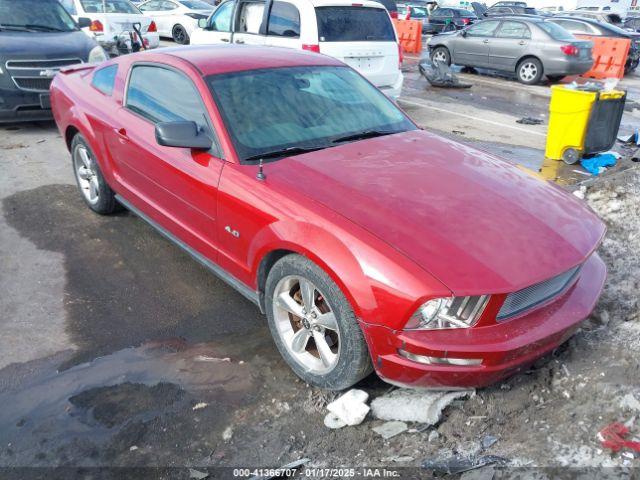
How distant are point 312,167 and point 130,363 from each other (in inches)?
64.2

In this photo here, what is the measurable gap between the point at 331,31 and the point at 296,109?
516 cm

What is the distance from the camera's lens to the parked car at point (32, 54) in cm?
743

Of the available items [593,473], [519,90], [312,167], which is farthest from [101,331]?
[519,90]

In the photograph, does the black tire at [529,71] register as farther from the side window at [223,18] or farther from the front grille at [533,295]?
the front grille at [533,295]

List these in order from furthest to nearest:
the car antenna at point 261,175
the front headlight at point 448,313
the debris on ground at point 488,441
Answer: the car antenna at point 261,175 < the debris on ground at point 488,441 < the front headlight at point 448,313

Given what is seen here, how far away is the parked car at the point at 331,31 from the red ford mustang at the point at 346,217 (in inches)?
167

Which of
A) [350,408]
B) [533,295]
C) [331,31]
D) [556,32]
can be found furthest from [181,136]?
[556,32]

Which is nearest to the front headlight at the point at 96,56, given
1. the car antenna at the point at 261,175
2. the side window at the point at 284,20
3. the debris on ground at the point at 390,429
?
the side window at the point at 284,20

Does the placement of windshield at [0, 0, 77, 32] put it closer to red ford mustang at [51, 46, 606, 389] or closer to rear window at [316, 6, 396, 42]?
rear window at [316, 6, 396, 42]

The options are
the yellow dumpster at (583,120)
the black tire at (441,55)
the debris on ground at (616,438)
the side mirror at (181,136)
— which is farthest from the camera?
the black tire at (441,55)

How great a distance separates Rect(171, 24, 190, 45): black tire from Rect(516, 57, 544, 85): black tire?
10814mm

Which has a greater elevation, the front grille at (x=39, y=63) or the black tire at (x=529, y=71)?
the front grille at (x=39, y=63)

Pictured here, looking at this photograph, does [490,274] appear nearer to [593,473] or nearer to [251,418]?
[593,473]

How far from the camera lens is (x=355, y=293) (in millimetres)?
2553
